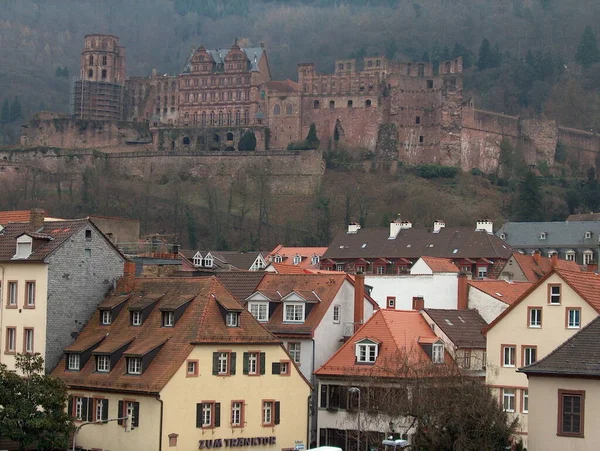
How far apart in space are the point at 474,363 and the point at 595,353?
13.5 metres

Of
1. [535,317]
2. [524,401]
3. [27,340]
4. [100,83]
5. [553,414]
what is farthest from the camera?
[100,83]

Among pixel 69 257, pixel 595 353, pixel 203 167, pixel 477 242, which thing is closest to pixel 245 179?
pixel 203 167

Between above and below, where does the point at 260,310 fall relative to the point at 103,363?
above

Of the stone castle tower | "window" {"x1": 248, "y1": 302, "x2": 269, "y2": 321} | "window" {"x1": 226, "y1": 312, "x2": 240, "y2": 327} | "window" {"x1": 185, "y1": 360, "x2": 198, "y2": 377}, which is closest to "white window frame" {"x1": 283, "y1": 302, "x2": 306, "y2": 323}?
"window" {"x1": 248, "y1": 302, "x2": 269, "y2": 321}

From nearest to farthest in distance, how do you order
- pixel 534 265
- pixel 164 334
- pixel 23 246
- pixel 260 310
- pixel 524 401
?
pixel 164 334
pixel 524 401
pixel 23 246
pixel 260 310
pixel 534 265

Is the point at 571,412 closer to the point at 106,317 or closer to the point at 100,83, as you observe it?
the point at 106,317

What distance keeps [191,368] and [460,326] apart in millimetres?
13526

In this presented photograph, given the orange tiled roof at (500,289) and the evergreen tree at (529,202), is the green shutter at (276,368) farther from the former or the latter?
the evergreen tree at (529,202)

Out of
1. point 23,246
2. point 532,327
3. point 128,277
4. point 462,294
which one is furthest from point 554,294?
point 23,246

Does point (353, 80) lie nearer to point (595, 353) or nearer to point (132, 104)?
point (132, 104)

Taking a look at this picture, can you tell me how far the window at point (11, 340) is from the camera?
55.2 metres

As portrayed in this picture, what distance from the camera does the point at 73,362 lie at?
53875 mm

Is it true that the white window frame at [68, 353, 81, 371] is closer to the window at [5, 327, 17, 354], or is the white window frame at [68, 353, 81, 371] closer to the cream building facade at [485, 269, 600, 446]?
the window at [5, 327, 17, 354]

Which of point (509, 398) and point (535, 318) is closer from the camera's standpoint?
point (535, 318)
